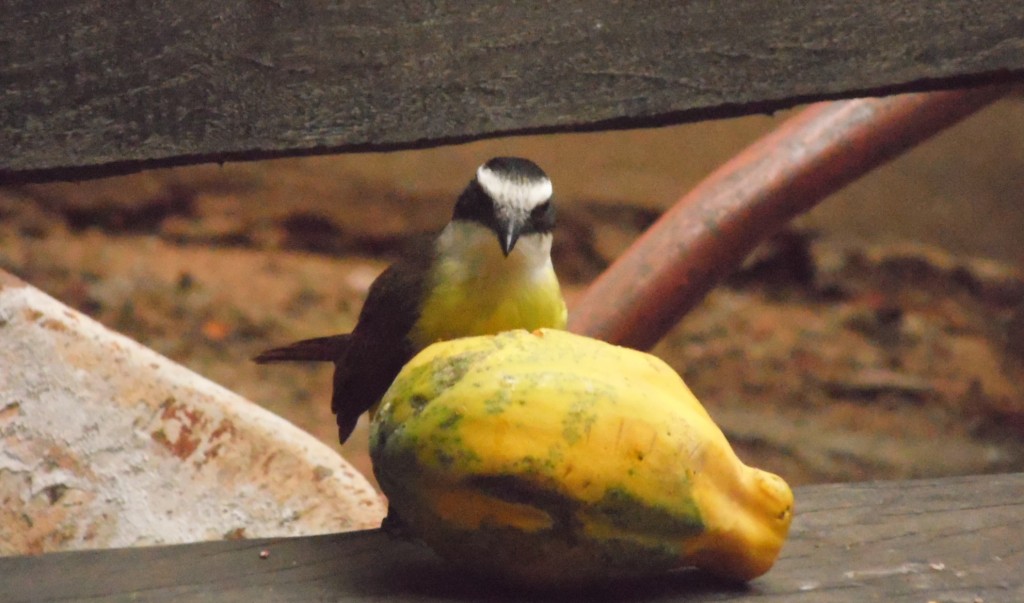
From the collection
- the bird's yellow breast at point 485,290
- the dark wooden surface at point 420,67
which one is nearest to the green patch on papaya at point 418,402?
the dark wooden surface at point 420,67

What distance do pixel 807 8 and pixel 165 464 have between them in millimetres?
1252

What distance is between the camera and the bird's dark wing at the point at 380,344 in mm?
1738

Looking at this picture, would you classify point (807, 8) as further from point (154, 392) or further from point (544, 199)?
point (154, 392)

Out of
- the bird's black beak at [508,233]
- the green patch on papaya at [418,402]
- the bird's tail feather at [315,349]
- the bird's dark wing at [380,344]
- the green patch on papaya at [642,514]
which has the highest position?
the green patch on papaya at [418,402]

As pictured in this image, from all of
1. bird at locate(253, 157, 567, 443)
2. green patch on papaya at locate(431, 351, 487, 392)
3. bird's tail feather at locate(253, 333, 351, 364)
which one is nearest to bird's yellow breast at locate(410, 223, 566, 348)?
bird at locate(253, 157, 567, 443)

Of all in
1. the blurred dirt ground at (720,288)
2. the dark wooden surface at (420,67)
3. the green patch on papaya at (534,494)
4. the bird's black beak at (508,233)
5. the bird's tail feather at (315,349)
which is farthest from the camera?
the blurred dirt ground at (720,288)

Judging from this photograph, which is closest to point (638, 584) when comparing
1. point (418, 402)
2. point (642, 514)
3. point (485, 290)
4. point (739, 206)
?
point (642, 514)

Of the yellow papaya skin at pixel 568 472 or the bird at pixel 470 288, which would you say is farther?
the bird at pixel 470 288

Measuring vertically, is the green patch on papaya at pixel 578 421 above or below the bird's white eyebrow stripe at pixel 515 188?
above

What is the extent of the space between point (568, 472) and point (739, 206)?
128cm

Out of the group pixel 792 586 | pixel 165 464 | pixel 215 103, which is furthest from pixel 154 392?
pixel 792 586

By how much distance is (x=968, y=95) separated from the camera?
2.28m

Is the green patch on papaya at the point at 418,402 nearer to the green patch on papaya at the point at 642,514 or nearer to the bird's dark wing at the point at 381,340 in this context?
the green patch on papaya at the point at 642,514

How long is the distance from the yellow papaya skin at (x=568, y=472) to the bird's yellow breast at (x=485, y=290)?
0.61m
